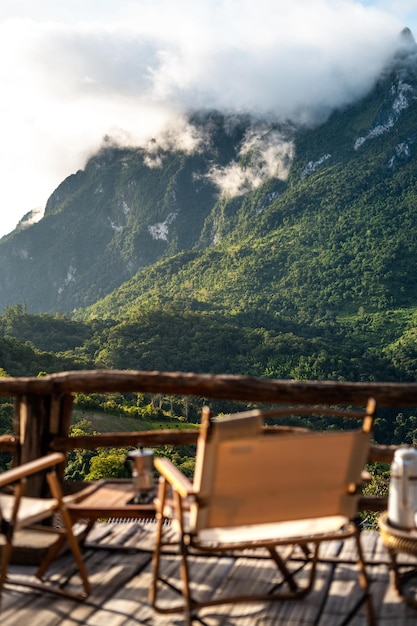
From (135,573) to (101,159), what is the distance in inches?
7615

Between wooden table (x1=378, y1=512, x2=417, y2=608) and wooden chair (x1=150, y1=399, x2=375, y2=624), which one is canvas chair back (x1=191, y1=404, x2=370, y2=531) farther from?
wooden table (x1=378, y1=512, x2=417, y2=608)

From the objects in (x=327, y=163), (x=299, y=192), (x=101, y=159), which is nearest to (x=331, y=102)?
(x=327, y=163)

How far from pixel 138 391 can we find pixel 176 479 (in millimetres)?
992

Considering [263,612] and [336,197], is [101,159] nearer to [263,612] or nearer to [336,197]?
[336,197]

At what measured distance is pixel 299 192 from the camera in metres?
123

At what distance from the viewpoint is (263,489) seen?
2.48 meters

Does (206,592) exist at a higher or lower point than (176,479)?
lower

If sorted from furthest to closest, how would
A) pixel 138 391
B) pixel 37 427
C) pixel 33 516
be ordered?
pixel 37 427 → pixel 138 391 → pixel 33 516

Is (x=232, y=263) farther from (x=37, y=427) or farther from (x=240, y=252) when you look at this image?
(x=37, y=427)

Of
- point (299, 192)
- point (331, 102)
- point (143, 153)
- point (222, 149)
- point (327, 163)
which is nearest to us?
point (299, 192)

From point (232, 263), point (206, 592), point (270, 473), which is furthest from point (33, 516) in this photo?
point (232, 263)

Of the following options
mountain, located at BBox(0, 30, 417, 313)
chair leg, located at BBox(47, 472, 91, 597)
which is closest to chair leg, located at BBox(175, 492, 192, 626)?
chair leg, located at BBox(47, 472, 91, 597)

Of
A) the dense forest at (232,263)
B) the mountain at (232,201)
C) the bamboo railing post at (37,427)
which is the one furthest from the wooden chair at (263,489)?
the mountain at (232,201)

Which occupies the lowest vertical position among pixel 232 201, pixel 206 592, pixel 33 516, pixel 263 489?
pixel 206 592
